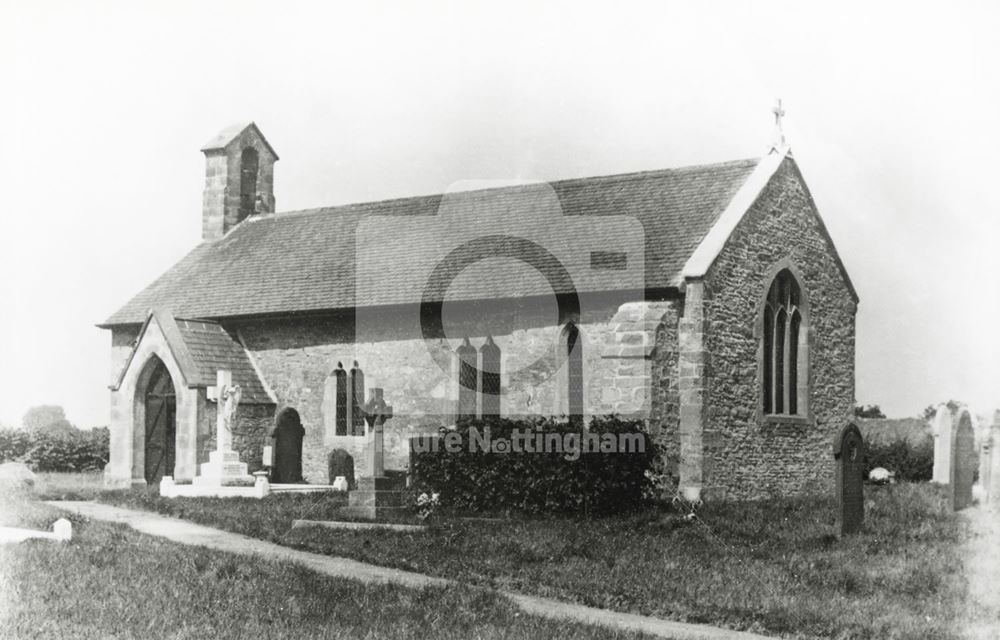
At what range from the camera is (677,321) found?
20484 mm

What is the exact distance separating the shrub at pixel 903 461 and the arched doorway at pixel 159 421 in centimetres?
1812

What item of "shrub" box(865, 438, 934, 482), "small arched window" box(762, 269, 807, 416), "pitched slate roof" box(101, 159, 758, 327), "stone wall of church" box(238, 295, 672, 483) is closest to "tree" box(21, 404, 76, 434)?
"pitched slate roof" box(101, 159, 758, 327)

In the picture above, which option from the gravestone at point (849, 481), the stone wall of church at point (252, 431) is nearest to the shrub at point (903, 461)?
the gravestone at point (849, 481)

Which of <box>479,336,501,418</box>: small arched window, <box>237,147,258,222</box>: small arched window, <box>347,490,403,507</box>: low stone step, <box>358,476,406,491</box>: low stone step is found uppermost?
<box>237,147,258,222</box>: small arched window

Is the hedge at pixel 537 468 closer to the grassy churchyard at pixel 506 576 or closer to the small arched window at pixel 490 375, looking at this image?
the grassy churchyard at pixel 506 576

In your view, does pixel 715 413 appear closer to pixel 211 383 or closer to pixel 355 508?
pixel 355 508

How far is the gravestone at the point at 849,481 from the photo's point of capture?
15969 mm

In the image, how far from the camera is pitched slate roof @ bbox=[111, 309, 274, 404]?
24.2 m

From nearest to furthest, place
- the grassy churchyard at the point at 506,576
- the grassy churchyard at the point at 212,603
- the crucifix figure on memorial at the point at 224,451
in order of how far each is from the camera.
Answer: the grassy churchyard at the point at 212,603 < the grassy churchyard at the point at 506,576 < the crucifix figure on memorial at the point at 224,451

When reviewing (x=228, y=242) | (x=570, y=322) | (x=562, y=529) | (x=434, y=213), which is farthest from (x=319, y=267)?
(x=562, y=529)

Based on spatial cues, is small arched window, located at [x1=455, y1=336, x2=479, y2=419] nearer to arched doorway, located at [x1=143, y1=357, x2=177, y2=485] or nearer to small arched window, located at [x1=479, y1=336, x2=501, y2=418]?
small arched window, located at [x1=479, y1=336, x2=501, y2=418]

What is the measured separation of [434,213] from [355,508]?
10947 mm

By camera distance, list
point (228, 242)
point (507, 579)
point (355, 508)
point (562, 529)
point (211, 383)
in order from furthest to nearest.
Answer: point (228, 242)
point (211, 383)
point (355, 508)
point (562, 529)
point (507, 579)

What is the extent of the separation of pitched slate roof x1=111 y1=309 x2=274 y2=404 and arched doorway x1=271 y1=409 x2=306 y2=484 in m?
0.58
